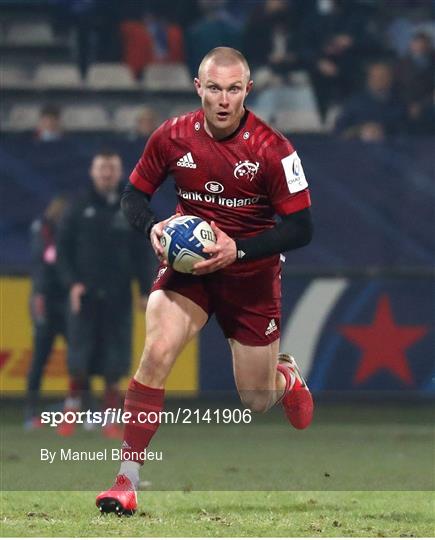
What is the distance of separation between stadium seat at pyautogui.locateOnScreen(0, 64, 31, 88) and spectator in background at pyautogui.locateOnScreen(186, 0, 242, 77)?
173 cm

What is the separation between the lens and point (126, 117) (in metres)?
14.4

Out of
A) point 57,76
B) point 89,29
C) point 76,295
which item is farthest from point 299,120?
point 76,295

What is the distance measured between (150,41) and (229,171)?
8306 mm

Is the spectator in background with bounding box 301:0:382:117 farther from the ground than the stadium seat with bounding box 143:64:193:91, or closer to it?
farther from the ground

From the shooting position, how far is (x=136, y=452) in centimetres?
679

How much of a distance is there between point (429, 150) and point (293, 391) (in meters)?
5.67

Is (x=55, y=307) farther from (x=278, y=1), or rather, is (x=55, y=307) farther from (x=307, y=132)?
(x=278, y=1)

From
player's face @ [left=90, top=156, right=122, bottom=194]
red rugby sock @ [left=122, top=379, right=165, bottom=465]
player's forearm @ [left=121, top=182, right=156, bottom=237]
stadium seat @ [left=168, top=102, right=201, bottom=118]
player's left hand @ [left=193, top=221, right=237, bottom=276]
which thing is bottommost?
red rugby sock @ [left=122, top=379, right=165, bottom=465]

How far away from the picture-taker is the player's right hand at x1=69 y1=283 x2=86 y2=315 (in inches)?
461

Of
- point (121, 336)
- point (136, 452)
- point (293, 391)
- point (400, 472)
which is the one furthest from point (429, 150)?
point (136, 452)

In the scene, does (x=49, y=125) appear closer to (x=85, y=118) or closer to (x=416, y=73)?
(x=85, y=118)

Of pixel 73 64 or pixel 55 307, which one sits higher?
pixel 73 64

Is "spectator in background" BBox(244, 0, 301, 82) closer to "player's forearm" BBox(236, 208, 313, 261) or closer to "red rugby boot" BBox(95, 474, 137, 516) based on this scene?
"player's forearm" BBox(236, 208, 313, 261)

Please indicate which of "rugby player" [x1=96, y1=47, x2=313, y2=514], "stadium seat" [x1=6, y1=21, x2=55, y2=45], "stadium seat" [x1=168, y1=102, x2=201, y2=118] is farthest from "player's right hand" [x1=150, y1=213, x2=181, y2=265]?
"stadium seat" [x1=6, y1=21, x2=55, y2=45]
